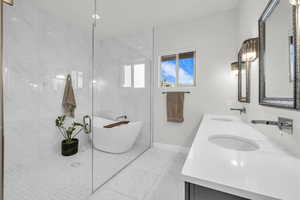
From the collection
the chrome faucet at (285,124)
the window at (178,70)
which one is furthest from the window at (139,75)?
the chrome faucet at (285,124)

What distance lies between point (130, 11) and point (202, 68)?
1660mm

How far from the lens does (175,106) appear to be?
256 centimetres

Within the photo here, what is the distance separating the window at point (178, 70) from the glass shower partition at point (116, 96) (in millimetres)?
466

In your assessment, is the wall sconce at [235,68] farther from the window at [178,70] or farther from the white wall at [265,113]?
the window at [178,70]

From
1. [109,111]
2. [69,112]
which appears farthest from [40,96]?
[109,111]

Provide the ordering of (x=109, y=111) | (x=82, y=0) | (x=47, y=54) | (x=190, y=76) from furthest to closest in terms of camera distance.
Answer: (x=190, y=76) < (x=47, y=54) < (x=109, y=111) < (x=82, y=0)

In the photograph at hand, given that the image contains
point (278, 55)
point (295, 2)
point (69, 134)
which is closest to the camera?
point (295, 2)

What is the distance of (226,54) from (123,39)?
1.84m

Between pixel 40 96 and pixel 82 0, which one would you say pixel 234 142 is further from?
pixel 40 96

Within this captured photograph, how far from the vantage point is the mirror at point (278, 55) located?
797 millimetres

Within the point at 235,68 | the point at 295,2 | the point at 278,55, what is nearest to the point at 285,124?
the point at 278,55

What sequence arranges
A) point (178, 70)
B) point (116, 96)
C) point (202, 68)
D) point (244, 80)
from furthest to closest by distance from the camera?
point (178, 70) < point (202, 68) < point (116, 96) < point (244, 80)

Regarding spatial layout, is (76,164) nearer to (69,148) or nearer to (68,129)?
(69,148)

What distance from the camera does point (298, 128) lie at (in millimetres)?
732
